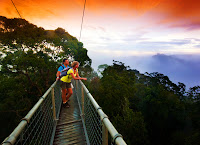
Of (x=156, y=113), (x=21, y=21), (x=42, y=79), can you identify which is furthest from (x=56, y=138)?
(x=156, y=113)

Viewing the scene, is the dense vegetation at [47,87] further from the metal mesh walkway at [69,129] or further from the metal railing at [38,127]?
the metal railing at [38,127]

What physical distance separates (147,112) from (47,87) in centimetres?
1864

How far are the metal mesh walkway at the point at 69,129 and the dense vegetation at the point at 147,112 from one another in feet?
36.5

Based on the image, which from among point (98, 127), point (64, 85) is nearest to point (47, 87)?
point (64, 85)

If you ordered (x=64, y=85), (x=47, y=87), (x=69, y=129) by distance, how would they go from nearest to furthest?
1. (x=69, y=129)
2. (x=64, y=85)
3. (x=47, y=87)

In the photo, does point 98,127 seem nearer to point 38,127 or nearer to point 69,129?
point 38,127

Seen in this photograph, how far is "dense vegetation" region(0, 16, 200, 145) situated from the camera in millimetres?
9398

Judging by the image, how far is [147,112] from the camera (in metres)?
20.3

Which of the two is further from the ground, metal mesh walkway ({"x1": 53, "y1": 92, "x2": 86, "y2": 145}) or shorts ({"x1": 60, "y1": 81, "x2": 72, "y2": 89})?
shorts ({"x1": 60, "y1": 81, "x2": 72, "y2": 89})

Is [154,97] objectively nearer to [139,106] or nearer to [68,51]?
[139,106]

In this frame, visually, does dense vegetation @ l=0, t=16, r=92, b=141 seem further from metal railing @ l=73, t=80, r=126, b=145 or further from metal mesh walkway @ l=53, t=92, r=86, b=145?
metal railing @ l=73, t=80, r=126, b=145

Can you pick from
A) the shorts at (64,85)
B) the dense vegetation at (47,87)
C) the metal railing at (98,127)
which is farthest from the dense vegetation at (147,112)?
the metal railing at (98,127)

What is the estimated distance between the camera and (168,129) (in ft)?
60.2

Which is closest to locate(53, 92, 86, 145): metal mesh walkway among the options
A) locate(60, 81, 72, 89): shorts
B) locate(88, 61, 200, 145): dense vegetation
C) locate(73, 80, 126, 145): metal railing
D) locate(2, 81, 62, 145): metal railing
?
locate(2, 81, 62, 145): metal railing
